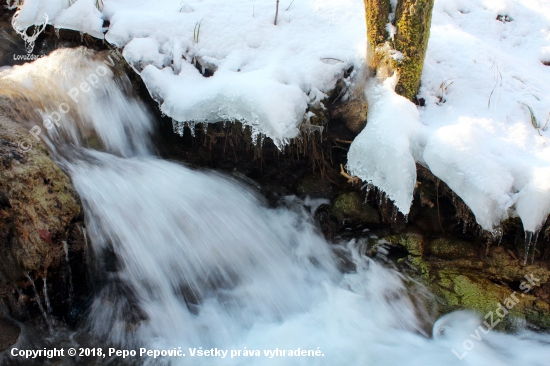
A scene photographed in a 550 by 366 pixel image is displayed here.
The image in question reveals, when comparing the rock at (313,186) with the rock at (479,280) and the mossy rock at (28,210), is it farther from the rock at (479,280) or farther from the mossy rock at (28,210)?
the mossy rock at (28,210)

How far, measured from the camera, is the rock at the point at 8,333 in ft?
7.53

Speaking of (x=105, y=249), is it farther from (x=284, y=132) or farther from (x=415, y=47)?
(x=415, y=47)

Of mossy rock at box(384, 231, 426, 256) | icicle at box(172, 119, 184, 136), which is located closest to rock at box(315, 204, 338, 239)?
mossy rock at box(384, 231, 426, 256)

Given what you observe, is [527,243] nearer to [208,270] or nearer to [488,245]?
[488,245]

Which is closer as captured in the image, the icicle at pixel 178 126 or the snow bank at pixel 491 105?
the snow bank at pixel 491 105

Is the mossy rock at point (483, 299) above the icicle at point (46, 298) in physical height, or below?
below

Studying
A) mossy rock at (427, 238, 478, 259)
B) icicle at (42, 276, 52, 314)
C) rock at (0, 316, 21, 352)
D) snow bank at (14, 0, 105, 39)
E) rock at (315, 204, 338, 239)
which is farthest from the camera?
snow bank at (14, 0, 105, 39)

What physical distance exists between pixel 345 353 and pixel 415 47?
2137 millimetres

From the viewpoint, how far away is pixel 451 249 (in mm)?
3061

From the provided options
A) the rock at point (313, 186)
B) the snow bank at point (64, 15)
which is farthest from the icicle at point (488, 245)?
the snow bank at point (64, 15)

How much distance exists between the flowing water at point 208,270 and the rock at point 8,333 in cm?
37

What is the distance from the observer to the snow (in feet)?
8.39

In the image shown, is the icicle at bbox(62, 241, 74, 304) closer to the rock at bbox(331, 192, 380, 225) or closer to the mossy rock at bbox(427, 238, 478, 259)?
the rock at bbox(331, 192, 380, 225)

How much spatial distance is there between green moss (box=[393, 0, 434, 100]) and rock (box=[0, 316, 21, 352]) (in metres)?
2.86
